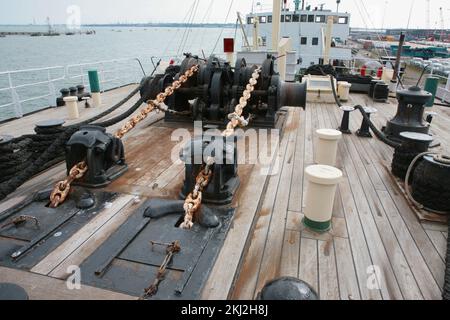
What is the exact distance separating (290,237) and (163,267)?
103 centimetres

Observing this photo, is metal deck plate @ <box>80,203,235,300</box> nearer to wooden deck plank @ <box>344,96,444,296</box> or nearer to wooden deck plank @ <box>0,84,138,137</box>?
wooden deck plank @ <box>344,96,444,296</box>

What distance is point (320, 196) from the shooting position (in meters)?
2.55

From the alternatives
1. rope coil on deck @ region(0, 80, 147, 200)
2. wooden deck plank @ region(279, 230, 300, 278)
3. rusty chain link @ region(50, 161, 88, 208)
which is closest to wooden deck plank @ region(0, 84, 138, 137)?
rope coil on deck @ region(0, 80, 147, 200)

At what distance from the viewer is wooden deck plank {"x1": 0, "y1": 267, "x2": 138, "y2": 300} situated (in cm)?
186

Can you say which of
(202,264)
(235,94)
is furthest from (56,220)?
(235,94)

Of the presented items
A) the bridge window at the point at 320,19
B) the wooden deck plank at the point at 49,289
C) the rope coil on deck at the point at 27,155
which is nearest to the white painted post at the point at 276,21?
the rope coil on deck at the point at 27,155

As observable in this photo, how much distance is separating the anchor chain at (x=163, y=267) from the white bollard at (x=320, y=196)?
106 centimetres

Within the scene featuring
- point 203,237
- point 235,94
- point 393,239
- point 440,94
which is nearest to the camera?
point 203,237

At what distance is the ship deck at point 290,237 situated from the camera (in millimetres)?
2031

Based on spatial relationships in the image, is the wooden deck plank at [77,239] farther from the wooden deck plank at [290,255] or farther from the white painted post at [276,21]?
the white painted post at [276,21]

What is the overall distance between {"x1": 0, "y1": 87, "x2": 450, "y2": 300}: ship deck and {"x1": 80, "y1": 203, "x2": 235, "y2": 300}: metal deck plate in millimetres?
64

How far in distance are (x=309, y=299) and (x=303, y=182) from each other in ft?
6.43

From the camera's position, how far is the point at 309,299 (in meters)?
1.65
